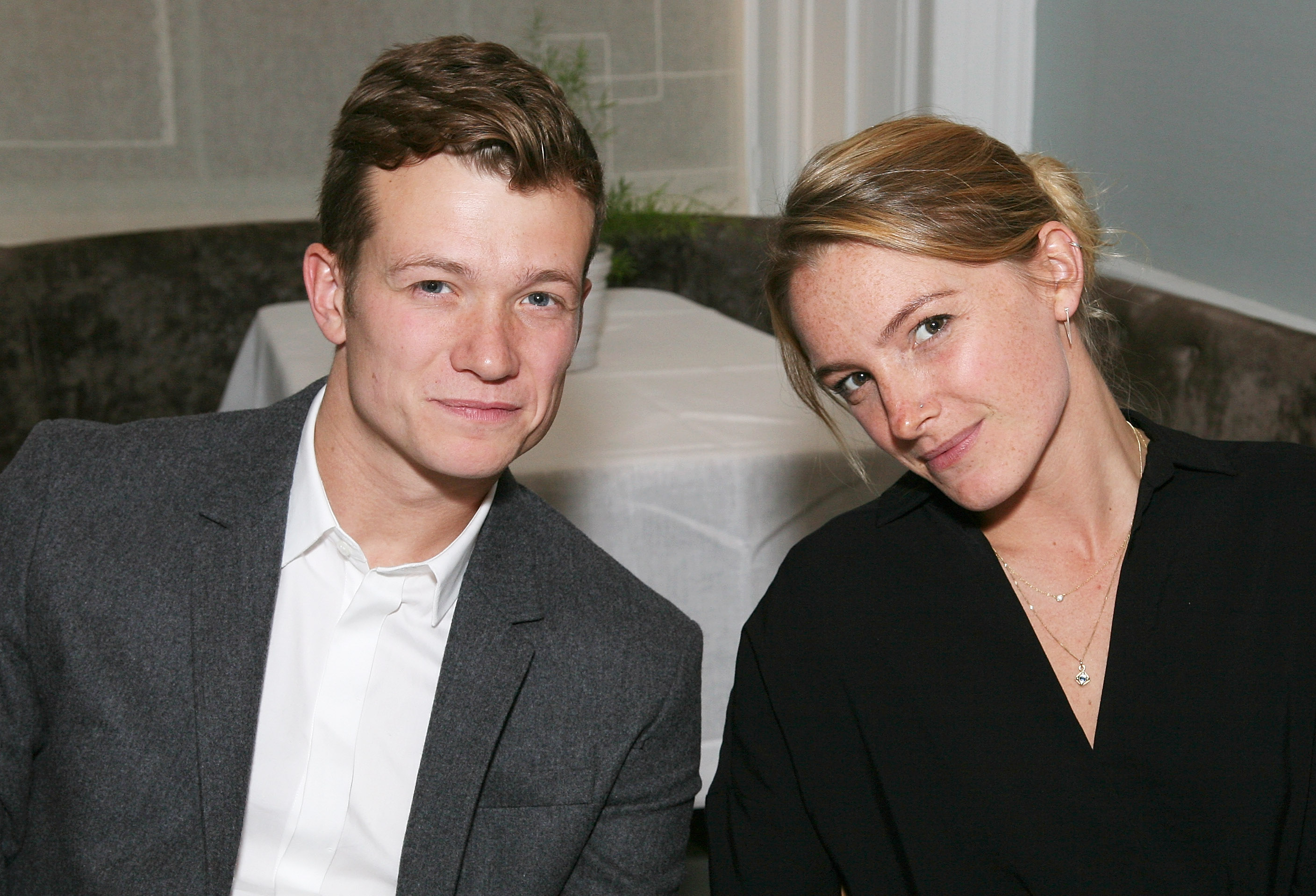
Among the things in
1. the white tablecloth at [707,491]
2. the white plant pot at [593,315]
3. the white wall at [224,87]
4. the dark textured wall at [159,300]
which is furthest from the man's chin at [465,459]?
the white wall at [224,87]

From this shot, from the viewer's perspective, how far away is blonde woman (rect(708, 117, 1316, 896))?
1209 millimetres

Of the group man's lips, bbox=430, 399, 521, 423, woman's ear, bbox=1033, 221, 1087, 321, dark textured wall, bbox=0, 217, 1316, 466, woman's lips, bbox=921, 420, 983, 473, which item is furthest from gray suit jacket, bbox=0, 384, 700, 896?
dark textured wall, bbox=0, 217, 1316, 466

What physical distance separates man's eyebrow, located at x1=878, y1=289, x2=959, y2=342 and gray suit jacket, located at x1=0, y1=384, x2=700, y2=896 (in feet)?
1.33

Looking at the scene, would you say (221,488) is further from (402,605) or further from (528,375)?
(528,375)

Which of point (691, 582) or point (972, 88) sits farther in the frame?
point (972, 88)

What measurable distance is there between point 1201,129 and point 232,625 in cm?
176

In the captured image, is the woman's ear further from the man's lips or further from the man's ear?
the man's ear

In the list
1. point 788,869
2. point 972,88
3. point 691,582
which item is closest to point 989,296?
point 788,869

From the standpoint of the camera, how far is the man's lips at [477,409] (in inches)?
47.8

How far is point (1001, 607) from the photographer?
4.28 feet

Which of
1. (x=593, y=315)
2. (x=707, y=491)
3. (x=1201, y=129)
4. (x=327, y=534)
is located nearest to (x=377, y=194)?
(x=327, y=534)

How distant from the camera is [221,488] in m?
1.28

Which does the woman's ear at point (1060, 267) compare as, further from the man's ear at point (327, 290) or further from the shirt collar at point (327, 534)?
the man's ear at point (327, 290)

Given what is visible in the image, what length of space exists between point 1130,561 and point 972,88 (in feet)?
5.90
